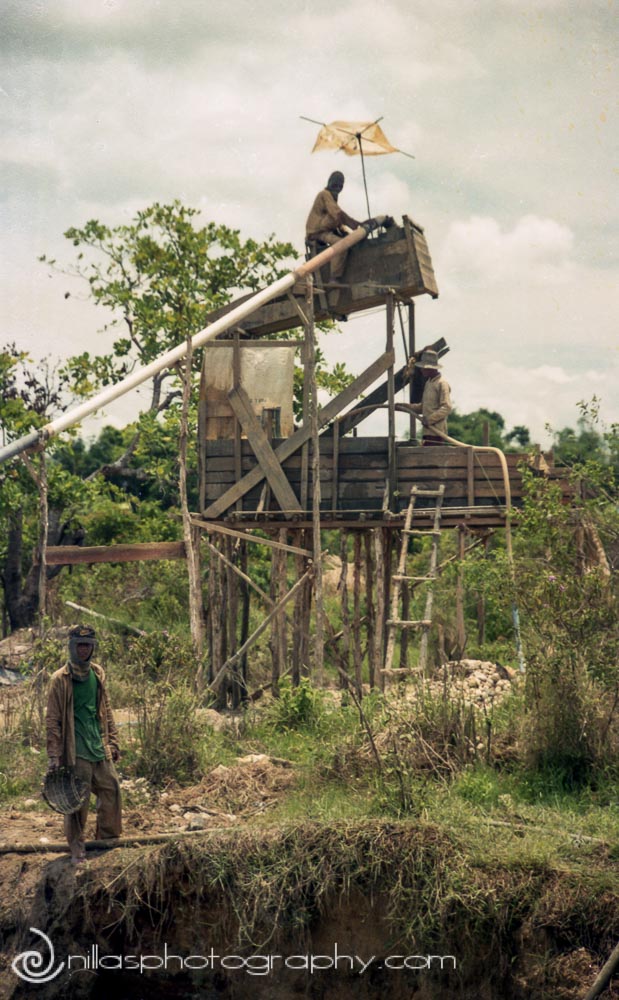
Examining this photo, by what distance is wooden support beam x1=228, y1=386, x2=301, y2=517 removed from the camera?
14445 mm

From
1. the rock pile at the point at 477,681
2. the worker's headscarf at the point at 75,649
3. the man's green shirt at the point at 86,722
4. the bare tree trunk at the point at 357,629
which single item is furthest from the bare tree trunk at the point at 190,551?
the worker's headscarf at the point at 75,649

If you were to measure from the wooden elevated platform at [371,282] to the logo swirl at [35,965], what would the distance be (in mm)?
8590

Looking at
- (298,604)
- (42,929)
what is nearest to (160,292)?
(298,604)

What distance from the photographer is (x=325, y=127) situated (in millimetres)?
14797

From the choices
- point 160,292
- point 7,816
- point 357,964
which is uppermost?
point 160,292

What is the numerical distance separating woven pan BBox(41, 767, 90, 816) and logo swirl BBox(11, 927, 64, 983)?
103 cm

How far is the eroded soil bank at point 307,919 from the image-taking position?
7801 mm

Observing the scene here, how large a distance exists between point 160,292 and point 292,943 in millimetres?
15696

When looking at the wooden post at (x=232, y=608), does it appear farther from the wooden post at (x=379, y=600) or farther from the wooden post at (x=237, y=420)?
the wooden post at (x=379, y=600)

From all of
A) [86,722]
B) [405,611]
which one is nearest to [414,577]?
[405,611]

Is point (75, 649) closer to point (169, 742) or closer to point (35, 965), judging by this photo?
point (169, 742)

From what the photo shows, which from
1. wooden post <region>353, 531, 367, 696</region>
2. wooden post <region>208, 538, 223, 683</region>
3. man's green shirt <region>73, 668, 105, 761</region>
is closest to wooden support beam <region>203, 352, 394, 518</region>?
wooden post <region>208, 538, 223, 683</region>

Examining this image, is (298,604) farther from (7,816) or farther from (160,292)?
(160,292)

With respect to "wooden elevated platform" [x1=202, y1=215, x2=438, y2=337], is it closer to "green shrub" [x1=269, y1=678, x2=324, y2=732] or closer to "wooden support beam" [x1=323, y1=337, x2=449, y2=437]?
"wooden support beam" [x1=323, y1=337, x2=449, y2=437]
